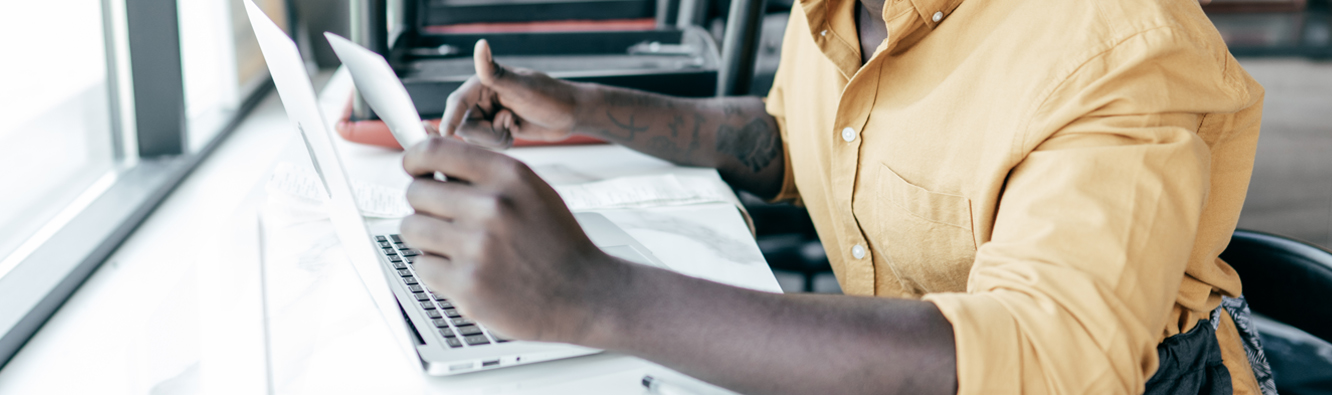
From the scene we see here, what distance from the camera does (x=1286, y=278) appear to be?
87cm

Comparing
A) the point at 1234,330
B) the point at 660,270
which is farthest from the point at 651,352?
the point at 1234,330

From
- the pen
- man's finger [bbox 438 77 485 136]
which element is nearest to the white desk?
the pen

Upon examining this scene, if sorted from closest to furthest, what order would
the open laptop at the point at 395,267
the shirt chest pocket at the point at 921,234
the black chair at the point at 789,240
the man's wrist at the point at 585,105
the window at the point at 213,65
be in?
the open laptop at the point at 395,267
the shirt chest pocket at the point at 921,234
the man's wrist at the point at 585,105
the black chair at the point at 789,240
the window at the point at 213,65

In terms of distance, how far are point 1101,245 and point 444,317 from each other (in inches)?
20.3

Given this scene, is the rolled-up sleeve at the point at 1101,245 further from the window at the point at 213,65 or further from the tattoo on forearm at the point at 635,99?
the window at the point at 213,65

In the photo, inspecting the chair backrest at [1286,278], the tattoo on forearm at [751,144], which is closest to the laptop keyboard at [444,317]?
the tattoo on forearm at [751,144]

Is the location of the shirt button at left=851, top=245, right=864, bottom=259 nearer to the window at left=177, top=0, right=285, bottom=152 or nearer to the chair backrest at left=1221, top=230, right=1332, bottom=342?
the chair backrest at left=1221, top=230, right=1332, bottom=342

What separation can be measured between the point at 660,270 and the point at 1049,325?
273 millimetres

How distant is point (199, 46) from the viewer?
1.92 metres

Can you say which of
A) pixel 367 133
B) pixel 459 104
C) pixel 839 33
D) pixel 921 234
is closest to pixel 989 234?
pixel 921 234

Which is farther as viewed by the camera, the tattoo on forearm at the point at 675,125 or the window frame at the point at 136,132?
the tattoo on forearm at the point at 675,125

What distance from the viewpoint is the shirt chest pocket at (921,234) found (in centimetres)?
80

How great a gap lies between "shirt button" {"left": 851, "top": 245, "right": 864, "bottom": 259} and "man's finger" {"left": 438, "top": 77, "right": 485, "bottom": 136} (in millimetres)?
546

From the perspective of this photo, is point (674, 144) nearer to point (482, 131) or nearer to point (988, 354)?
point (482, 131)
